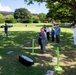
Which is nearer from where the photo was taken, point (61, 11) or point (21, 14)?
point (61, 11)

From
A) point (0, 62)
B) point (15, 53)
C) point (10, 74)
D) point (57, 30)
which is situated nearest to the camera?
point (10, 74)

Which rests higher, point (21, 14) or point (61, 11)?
point (61, 11)

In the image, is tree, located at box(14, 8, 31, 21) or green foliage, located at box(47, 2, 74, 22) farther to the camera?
tree, located at box(14, 8, 31, 21)

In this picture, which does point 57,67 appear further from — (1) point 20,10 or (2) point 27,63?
(1) point 20,10

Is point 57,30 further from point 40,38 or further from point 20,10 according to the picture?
point 20,10

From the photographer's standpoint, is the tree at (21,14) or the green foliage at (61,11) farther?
the tree at (21,14)

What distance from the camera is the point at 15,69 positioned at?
13.2 metres

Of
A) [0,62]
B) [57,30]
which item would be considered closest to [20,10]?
[57,30]

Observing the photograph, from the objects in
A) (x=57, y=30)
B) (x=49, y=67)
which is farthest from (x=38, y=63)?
(x=57, y=30)

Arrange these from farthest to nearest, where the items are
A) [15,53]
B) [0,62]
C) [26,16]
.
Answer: [26,16], [15,53], [0,62]

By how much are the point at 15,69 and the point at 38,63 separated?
1697 mm

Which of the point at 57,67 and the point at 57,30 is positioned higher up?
the point at 57,30

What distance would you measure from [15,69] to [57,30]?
29.8 feet

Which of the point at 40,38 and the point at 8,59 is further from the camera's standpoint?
the point at 40,38
